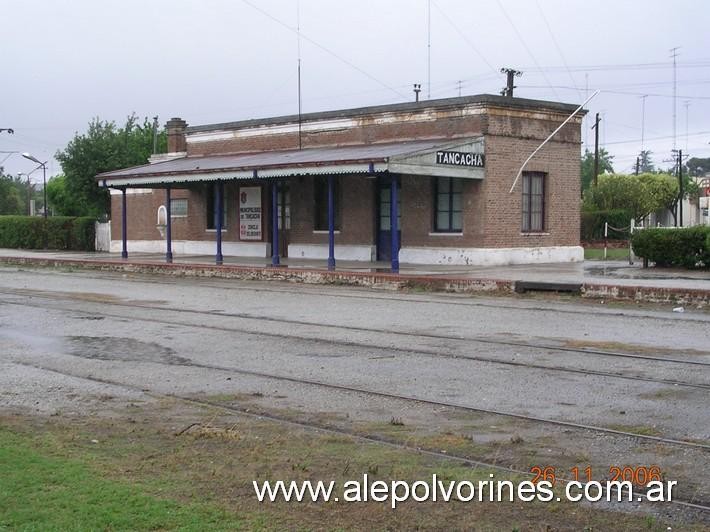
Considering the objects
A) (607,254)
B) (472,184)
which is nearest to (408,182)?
(472,184)

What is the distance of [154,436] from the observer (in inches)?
291

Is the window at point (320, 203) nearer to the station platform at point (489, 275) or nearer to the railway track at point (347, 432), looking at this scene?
the station platform at point (489, 275)

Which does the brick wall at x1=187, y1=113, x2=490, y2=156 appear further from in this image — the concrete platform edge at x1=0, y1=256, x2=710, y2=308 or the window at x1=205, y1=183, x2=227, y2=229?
the concrete platform edge at x1=0, y1=256, x2=710, y2=308

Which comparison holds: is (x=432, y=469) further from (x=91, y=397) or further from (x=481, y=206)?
(x=481, y=206)

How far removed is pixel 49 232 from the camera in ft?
151

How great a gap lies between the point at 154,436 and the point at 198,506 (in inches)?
80.5

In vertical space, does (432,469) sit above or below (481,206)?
below

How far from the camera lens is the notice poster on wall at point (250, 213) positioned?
3450 cm

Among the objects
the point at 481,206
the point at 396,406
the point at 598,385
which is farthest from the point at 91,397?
the point at 481,206

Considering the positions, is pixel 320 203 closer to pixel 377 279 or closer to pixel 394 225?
pixel 394 225

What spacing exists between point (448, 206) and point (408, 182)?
5.71ft
